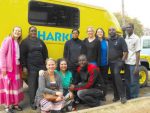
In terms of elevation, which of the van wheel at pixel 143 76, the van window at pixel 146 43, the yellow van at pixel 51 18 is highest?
the yellow van at pixel 51 18

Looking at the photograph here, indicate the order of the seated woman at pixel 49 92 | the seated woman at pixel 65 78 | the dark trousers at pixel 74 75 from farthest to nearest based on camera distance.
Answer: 1. the dark trousers at pixel 74 75
2. the seated woman at pixel 65 78
3. the seated woman at pixel 49 92

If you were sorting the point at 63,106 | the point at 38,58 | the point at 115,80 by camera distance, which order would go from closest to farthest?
the point at 63,106, the point at 38,58, the point at 115,80

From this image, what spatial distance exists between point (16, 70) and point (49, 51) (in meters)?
1.31

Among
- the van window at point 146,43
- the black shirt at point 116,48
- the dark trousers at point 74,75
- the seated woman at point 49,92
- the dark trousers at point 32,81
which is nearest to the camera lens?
the seated woman at point 49,92

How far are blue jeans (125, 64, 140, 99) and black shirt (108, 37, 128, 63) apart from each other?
366 mm

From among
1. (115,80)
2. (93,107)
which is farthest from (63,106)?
(115,80)

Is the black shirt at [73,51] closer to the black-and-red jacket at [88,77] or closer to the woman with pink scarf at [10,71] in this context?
the black-and-red jacket at [88,77]

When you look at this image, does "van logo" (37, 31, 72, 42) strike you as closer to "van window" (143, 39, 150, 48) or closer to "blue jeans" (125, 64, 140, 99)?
"blue jeans" (125, 64, 140, 99)

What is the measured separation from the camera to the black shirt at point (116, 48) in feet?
25.3

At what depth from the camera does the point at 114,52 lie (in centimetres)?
779

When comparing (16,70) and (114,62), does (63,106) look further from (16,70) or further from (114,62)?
(114,62)

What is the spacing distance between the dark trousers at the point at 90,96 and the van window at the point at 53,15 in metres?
1.87

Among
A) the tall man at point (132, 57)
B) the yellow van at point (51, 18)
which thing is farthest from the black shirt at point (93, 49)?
the yellow van at point (51, 18)

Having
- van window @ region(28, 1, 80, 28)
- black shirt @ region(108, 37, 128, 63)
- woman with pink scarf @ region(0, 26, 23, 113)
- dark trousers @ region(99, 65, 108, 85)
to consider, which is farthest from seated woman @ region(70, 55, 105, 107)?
van window @ region(28, 1, 80, 28)
